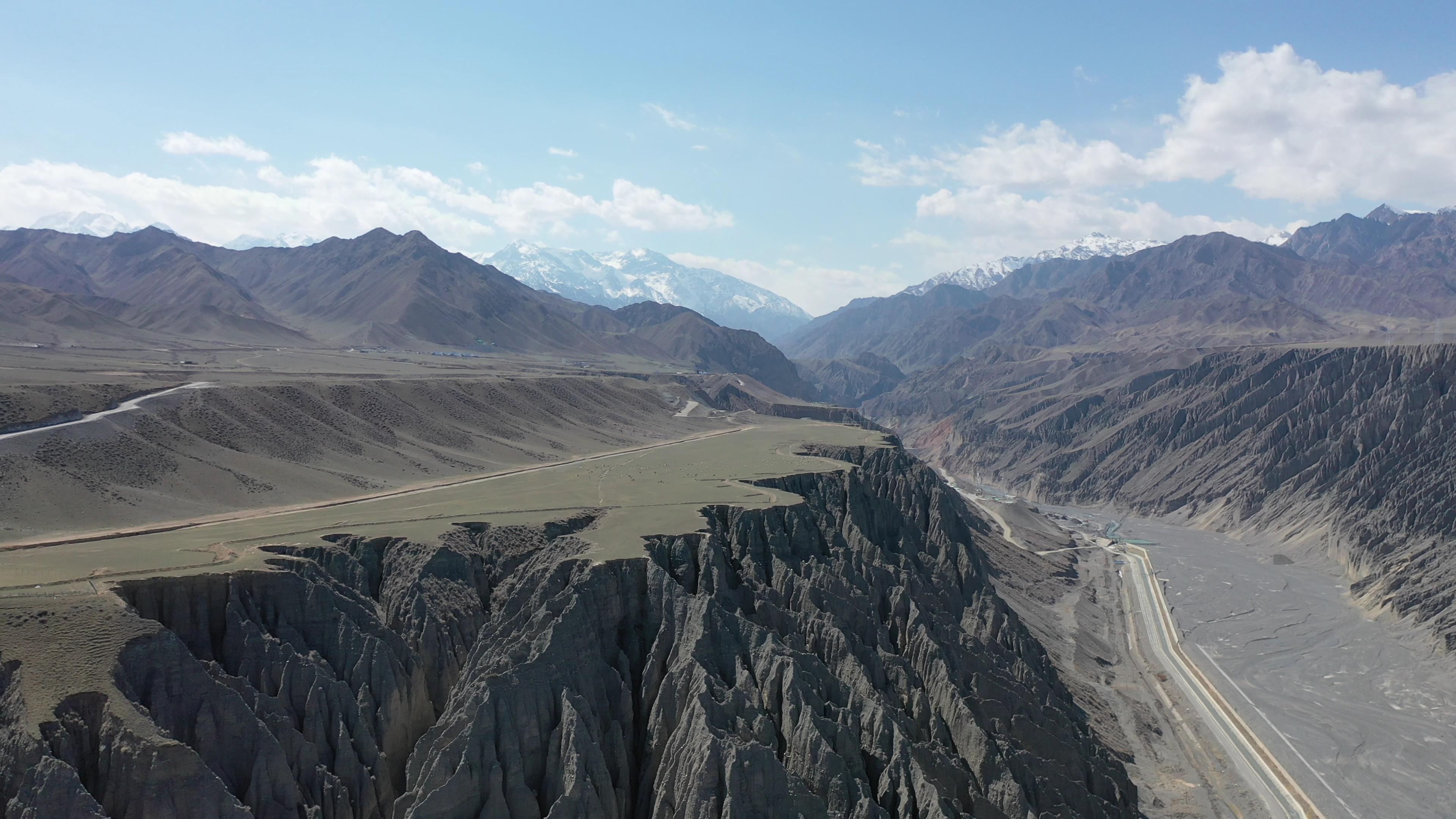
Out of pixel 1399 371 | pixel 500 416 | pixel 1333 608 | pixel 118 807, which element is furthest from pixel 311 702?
pixel 1399 371

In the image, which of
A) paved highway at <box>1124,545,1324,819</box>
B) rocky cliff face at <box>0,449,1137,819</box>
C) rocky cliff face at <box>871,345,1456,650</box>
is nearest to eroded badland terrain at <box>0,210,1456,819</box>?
rocky cliff face at <box>0,449,1137,819</box>

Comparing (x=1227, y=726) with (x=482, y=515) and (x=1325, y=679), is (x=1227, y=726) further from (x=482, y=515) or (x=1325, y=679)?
(x=482, y=515)

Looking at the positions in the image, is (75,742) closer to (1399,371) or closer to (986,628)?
(986,628)

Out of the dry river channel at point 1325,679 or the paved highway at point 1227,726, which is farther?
the dry river channel at point 1325,679

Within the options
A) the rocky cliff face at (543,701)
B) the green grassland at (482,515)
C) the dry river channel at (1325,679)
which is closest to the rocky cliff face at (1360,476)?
the dry river channel at (1325,679)

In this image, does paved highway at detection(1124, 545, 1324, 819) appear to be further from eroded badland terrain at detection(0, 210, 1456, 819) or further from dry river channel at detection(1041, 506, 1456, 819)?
dry river channel at detection(1041, 506, 1456, 819)

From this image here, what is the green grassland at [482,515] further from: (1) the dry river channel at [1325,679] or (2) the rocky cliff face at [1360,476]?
(2) the rocky cliff face at [1360,476]
